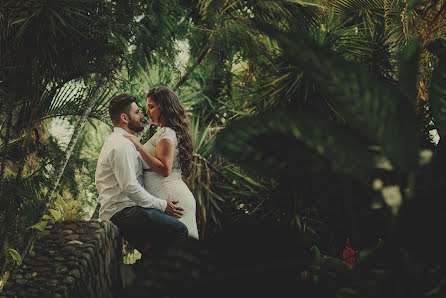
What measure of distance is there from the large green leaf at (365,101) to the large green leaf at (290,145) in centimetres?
3

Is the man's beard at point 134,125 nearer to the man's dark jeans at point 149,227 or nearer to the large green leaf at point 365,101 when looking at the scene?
the man's dark jeans at point 149,227

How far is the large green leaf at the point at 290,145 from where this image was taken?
0.60 meters

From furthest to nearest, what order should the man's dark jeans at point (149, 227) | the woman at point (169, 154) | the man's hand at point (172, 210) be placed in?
the woman at point (169, 154) → the man's hand at point (172, 210) → the man's dark jeans at point (149, 227)

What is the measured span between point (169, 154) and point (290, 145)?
2.53 metres

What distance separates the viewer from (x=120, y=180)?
112 inches

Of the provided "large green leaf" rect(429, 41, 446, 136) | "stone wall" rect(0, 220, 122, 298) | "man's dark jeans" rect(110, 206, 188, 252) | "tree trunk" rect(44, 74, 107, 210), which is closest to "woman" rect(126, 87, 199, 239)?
"man's dark jeans" rect(110, 206, 188, 252)

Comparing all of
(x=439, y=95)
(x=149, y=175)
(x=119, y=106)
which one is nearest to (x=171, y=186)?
(x=149, y=175)

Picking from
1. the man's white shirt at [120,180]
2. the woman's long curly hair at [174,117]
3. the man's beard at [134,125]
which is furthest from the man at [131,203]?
the woman's long curly hair at [174,117]

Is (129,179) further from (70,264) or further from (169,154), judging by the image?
(70,264)

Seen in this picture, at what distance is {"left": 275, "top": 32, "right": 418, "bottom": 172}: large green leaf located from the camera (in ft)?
1.94

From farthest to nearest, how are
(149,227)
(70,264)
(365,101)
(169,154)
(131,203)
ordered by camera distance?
(169,154) → (131,203) → (149,227) → (70,264) → (365,101)

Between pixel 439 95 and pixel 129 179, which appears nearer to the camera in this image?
pixel 439 95

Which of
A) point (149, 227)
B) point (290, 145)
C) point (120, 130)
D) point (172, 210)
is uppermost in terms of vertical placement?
point (120, 130)

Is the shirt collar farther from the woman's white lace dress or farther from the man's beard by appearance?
the woman's white lace dress
